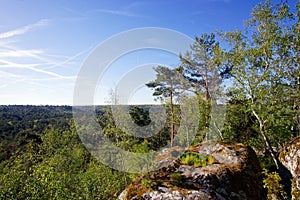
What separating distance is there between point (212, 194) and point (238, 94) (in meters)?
8.30

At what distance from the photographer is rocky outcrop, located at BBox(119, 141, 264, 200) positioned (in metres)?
5.66

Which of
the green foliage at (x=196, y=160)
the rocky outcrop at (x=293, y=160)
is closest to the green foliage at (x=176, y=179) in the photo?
the green foliage at (x=196, y=160)

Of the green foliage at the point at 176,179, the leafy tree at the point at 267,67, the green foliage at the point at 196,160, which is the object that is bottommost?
the green foliage at the point at 176,179

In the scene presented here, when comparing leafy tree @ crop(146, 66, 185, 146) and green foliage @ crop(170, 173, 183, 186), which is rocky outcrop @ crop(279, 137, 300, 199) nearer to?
green foliage @ crop(170, 173, 183, 186)

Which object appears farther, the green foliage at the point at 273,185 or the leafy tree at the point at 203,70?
the leafy tree at the point at 203,70

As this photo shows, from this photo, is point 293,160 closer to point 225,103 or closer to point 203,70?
point 225,103

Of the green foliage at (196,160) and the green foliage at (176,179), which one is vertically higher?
the green foliage at (196,160)

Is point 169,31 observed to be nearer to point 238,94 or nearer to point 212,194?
point 238,94

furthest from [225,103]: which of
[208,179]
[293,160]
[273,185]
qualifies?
[208,179]

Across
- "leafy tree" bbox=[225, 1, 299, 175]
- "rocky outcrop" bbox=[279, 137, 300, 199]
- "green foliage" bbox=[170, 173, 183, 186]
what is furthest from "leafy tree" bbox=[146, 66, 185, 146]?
"green foliage" bbox=[170, 173, 183, 186]

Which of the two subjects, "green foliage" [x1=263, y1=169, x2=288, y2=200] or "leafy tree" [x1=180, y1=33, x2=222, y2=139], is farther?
"leafy tree" [x1=180, y1=33, x2=222, y2=139]

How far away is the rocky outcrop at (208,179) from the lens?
5664mm

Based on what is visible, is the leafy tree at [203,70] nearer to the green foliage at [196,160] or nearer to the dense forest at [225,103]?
the dense forest at [225,103]

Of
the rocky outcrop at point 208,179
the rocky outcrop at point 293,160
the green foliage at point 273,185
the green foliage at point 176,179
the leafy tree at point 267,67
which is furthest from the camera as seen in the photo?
the leafy tree at point 267,67
